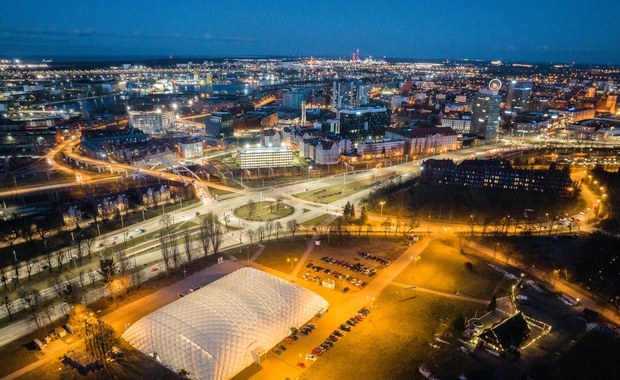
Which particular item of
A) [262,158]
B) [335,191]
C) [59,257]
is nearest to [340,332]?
[59,257]

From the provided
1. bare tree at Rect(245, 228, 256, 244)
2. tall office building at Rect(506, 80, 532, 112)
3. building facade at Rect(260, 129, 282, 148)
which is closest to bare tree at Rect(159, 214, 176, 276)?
Result: bare tree at Rect(245, 228, 256, 244)

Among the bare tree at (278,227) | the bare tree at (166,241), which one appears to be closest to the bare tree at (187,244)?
the bare tree at (166,241)

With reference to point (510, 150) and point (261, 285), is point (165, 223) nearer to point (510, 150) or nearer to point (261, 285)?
point (261, 285)

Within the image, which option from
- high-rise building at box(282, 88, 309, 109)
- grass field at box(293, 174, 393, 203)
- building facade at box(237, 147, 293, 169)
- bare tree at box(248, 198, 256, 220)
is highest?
high-rise building at box(282, 88, 309, 109)

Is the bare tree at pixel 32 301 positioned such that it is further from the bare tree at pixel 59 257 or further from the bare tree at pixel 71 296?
the bare tree at pixel 59 257

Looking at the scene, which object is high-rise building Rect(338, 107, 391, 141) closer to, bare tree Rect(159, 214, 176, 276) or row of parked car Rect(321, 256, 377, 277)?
bare tree Rect(159, 214, 176, 276)

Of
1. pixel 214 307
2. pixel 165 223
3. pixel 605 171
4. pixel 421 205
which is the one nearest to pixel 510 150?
pixel 605 171
